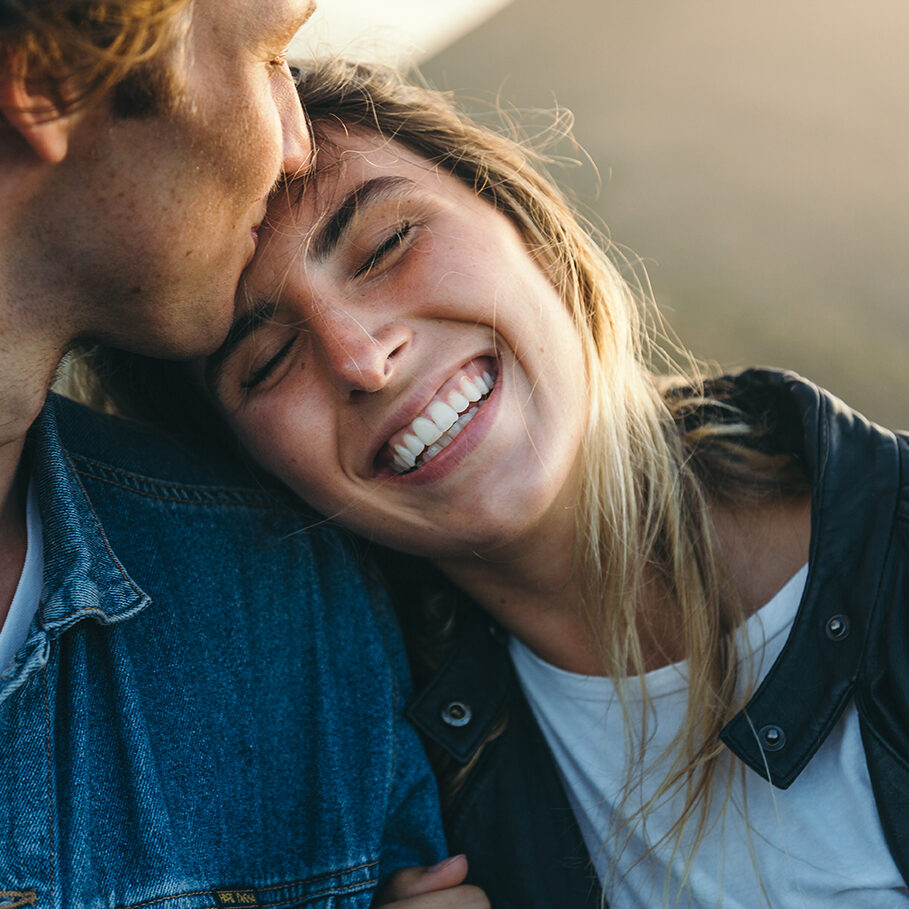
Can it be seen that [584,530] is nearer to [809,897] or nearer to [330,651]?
[330,651]

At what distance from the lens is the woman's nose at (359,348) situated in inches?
56.0

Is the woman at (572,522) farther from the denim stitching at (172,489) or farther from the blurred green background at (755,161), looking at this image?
the blurred green background at (755,161)

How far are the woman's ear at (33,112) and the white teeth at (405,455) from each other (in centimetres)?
67

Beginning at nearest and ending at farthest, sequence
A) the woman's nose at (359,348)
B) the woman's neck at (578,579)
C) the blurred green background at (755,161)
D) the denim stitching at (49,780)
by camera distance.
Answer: the denim stitching at (49,780) < the woman's nose at (359,348) < the woman's neck at (578,579) < the blurred green background at (755,161)

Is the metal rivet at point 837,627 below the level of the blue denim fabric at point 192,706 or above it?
above

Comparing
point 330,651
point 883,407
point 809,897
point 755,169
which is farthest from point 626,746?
point 755,169

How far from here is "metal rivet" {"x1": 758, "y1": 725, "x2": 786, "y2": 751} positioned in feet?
4.78

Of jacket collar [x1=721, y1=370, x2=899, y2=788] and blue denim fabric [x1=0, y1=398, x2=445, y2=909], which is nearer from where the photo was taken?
blue denim fabric [x1=0, y1=398, x2=445, y2=909]

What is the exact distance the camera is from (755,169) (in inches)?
145

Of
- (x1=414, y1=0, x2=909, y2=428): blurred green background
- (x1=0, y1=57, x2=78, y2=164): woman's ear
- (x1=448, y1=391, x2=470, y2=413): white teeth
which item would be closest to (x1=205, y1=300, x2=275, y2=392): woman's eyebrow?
(x1=448, y1=391, x2=470, y2=413): white teeth

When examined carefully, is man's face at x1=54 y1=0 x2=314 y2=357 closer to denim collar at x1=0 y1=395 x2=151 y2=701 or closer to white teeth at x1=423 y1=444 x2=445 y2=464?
denim collar at x1=0 y1=395 x2=151 y2=701

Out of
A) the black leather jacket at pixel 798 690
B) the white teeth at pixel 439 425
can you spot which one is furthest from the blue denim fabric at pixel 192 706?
the white teeth at pixel 439 425

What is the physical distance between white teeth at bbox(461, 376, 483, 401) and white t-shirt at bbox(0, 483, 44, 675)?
2.35ft

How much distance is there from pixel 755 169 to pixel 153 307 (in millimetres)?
3026
